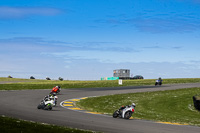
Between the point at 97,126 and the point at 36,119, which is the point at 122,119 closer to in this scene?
the point at 97,126

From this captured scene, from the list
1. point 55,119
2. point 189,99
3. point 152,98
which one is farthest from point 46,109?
point 189,99

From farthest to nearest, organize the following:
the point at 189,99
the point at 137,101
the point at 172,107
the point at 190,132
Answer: the point at 189,99, the point at 137,101, the point at 172,107, the point at 190,132

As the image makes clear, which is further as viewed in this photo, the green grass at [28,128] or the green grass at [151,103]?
the green grass at [151,103]

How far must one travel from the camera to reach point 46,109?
2658cm

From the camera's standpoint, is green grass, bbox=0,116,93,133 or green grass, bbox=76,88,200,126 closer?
green grass, bbox=0,116,93,133

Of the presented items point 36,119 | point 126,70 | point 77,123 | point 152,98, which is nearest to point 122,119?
point 77,123

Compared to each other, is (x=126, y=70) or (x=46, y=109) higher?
(x=126, y=70)

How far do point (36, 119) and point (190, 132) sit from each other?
9.55 metres

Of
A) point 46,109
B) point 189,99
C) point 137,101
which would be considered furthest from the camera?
point 189,99

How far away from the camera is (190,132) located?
17.5 metres

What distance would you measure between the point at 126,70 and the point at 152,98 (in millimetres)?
79451

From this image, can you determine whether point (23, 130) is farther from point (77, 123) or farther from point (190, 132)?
point (190, 132)

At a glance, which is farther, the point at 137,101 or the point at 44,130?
the point at 137,101

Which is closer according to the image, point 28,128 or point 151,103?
point 28,128
